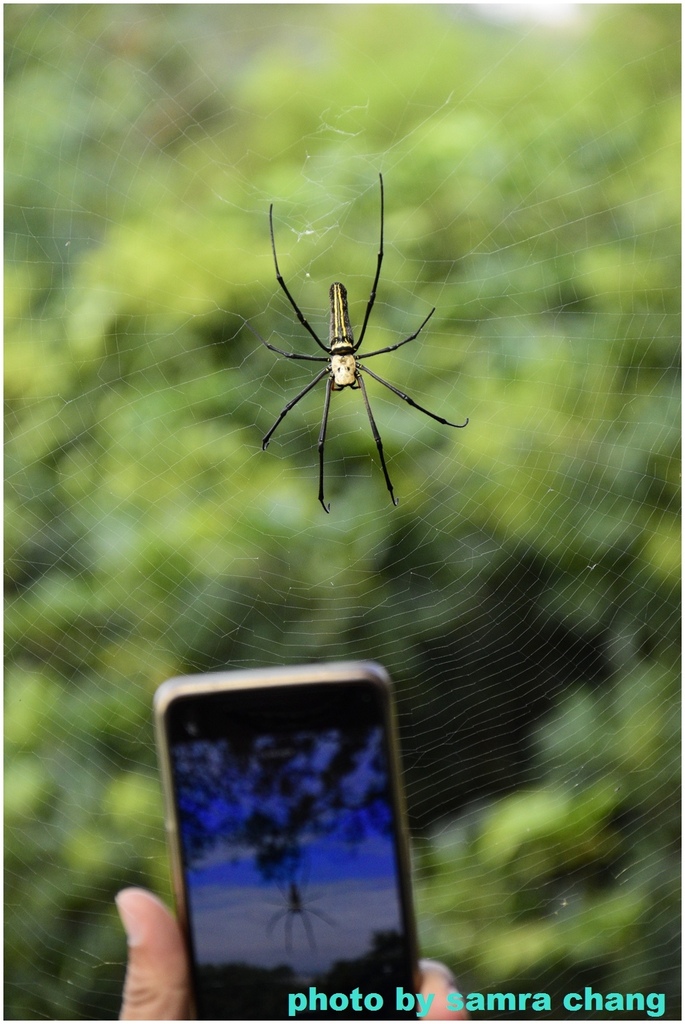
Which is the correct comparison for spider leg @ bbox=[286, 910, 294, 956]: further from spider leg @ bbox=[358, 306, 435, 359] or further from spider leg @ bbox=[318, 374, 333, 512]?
spider leg @ bbox=[358, 306, 435, 359]

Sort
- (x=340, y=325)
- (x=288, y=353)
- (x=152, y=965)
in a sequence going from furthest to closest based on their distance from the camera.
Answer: (x=288, y=353), (x=340, y=325), (x=152, y=965)

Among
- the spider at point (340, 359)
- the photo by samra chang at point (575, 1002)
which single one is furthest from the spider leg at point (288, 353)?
the photo by samra chang at point (575, 1002)

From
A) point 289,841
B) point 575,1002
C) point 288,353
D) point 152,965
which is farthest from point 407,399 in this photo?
point 575,1002

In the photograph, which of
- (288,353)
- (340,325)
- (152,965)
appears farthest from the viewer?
(288,353)

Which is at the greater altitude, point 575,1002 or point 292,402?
point 292,402

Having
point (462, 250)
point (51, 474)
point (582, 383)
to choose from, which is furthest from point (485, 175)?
point (51, 474)

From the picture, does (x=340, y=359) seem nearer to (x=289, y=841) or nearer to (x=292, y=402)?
(x=292, y=402)
